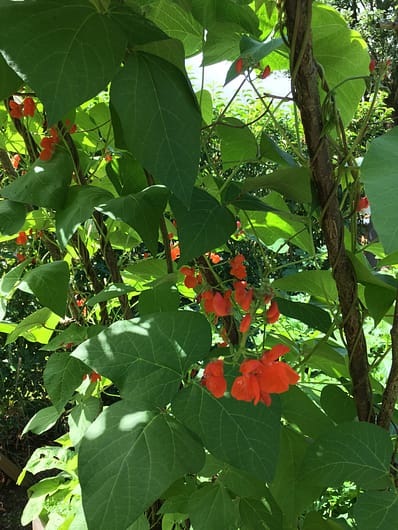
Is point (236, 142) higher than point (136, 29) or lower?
lower

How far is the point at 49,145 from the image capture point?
2.49ft

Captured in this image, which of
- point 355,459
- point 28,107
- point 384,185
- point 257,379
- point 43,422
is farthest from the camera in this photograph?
point 43,422

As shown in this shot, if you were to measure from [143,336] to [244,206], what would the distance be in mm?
191

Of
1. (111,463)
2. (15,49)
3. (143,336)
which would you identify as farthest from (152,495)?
(15,49)

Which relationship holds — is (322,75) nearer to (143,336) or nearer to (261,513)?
(143,336)

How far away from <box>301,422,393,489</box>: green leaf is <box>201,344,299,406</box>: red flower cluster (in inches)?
5.8

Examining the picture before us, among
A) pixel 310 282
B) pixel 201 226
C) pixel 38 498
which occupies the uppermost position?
pixel 201 226

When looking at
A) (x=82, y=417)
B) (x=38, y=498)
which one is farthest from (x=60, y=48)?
(x=38, y=498)

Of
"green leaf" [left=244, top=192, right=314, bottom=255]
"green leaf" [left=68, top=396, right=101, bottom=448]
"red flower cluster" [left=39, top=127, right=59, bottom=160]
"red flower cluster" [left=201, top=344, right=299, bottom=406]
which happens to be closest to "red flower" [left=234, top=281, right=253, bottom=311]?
"red flower cluster" [left=201, top=344, right=299, bottom=406]

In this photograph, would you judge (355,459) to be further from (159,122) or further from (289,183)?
(159,122)

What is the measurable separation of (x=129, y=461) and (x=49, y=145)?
47cm

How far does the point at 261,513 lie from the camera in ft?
2.36

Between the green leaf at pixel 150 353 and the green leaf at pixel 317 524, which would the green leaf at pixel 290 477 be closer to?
the green leaf at pixel 317 524

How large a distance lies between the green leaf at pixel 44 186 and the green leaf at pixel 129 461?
298 mm
